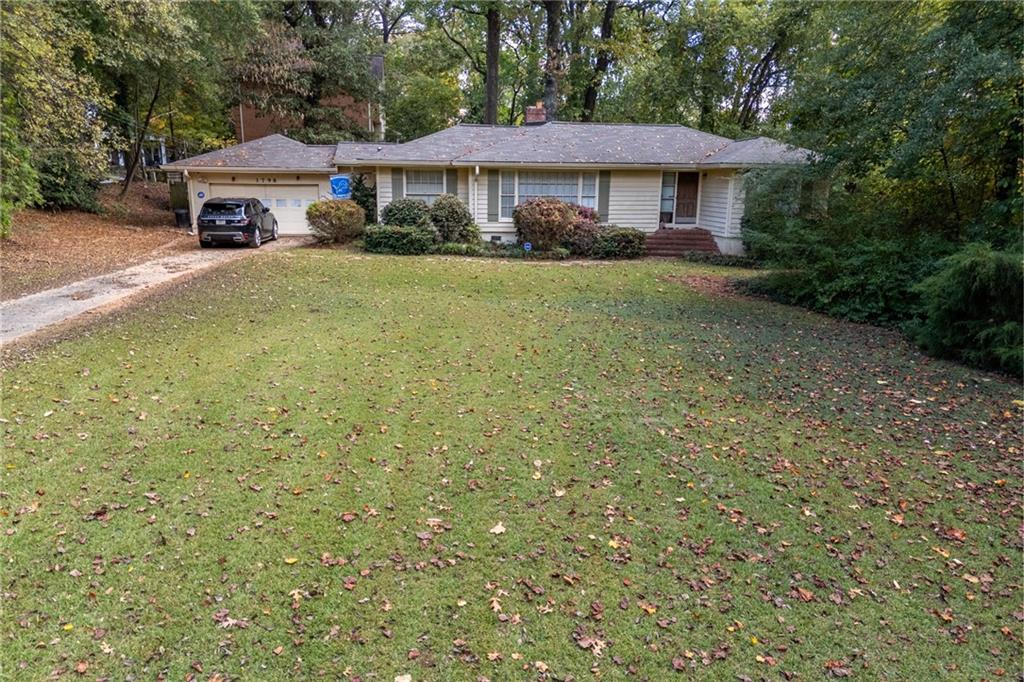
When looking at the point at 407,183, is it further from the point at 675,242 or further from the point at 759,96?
the point at 759,96

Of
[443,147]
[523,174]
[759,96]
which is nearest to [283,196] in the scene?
[443,147]

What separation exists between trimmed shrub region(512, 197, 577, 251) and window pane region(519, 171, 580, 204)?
161cm

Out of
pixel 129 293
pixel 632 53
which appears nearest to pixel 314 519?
pixel 129 293

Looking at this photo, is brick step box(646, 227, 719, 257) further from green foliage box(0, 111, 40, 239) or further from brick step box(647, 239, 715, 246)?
green foliage box(0, 111, 40, 239)

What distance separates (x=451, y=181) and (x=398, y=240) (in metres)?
3.71

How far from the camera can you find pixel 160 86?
23516 millimetres

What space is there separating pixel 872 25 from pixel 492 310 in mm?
9474

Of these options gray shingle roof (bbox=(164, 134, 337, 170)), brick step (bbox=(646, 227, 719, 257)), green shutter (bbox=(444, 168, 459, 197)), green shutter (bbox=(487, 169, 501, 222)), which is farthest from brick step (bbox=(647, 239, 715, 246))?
gray shingle roof (bbox=(164, 134, 337, 170))

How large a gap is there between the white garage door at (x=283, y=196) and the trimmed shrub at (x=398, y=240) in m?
5.48

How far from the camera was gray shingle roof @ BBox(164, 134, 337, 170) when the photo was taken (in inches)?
850

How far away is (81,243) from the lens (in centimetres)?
1777

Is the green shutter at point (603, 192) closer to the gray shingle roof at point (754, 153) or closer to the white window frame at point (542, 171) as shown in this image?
the white window frame at point (542, 171)

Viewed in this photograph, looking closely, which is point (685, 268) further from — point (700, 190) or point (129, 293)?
point (129, 293)

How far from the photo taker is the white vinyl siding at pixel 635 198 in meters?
20.8
